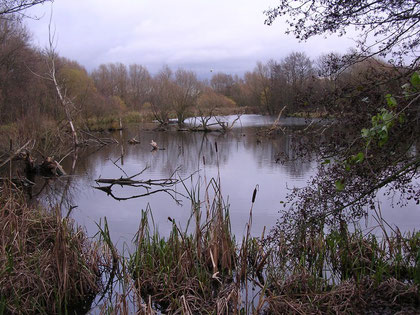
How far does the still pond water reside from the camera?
866 centimetres

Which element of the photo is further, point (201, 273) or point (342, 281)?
point (201, 273)

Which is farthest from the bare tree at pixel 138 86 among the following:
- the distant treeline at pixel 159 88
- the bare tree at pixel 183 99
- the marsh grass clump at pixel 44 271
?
the marsh grass clump at pixel 44 271

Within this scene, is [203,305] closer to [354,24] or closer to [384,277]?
[384,277]

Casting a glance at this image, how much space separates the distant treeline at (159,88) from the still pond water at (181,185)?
0.97 metres

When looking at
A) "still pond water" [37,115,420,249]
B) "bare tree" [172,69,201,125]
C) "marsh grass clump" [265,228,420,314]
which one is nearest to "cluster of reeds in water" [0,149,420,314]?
"marsh grass clump" [265,228,420,314]

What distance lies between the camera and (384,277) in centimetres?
486

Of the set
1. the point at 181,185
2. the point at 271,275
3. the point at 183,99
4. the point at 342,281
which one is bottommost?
the point at 181,185

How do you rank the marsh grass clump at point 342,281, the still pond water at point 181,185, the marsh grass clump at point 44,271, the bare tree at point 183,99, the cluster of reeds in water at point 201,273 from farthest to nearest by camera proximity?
the bare tree at point 183,99 < the still pond water at point 181,185 < the marsh grass clump at point 44,271 < the cluster of reeds in water at point 201,273 < the marsh grass clump at point 342,281

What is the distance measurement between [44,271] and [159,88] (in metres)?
42.1

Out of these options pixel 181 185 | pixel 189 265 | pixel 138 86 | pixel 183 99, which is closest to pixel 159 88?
pixel 183 99

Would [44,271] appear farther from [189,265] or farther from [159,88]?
[159,88]

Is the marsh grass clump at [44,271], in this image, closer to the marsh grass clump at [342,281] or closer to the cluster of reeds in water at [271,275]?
the cluster of reeds in water at [271,275]

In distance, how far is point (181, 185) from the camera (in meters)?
12.7

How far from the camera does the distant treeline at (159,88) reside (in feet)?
16.2
